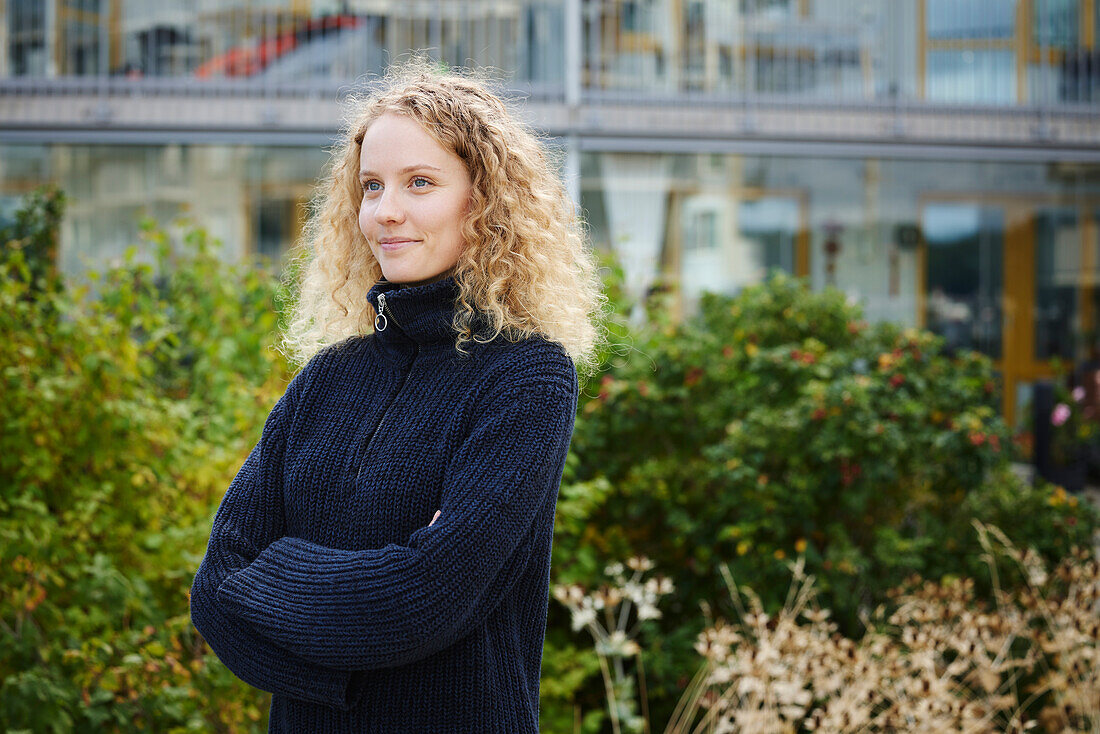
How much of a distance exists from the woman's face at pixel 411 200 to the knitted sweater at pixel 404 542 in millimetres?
50

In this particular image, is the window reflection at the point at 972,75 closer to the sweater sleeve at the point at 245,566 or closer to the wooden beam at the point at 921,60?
the wooden beam at the point at 921,60

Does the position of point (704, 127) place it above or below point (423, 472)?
above

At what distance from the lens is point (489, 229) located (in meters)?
1.64

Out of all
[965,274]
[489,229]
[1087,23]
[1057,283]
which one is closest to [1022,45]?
[1087,23]

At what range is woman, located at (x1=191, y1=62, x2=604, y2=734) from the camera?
57.2 inches

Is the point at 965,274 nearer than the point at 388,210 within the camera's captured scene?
No

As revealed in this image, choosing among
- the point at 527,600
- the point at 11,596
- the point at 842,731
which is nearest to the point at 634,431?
the point at 842,731

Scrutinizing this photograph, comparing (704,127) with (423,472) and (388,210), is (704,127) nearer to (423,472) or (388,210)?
(388,210)

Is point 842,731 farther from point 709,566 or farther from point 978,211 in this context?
point 978,211

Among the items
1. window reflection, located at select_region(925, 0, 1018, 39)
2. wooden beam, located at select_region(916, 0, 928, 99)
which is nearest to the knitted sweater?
wooden beam, located at select_region(916, 0, 928, 99)

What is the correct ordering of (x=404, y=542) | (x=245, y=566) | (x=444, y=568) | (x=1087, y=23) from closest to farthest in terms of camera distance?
(x=444, y=568), (x=404, y=542), (x=245, y=566), (x=1087, y=23)

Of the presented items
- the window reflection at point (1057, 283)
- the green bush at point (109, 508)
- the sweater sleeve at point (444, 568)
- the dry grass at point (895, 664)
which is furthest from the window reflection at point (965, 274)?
the sweater sleeve at point (444, 568)

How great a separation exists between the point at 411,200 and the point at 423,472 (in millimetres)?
415

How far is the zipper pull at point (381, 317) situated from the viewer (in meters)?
1.66
